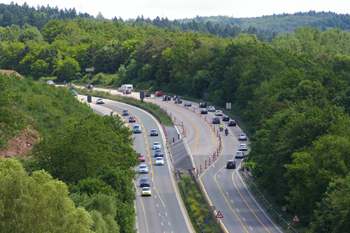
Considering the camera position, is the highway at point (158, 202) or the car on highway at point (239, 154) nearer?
the highway at point (158, 202)

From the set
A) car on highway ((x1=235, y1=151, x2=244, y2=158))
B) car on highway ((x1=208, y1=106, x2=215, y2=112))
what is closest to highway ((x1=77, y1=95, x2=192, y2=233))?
car on highway ((x1=235, y1=151, x2=244, y2=158))

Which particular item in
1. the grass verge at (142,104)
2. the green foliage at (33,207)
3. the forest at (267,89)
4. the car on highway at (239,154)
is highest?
the green foliage at (33,207)

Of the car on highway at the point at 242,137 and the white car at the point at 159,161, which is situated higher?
the car on highway at the point at 242,137

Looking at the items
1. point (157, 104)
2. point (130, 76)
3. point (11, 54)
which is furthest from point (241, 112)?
point (11, 54)

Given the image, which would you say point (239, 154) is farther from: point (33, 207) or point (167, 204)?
point (33, 207)

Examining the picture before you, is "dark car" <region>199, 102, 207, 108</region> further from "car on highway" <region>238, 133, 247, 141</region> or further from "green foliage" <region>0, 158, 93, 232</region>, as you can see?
"green foliage" <region>0, 158, 93, 232</region>

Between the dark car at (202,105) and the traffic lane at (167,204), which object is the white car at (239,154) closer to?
the traffic lane at (167,204)

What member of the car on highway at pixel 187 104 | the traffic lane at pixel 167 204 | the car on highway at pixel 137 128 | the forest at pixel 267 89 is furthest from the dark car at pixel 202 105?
the traffic lane at pixel 167 204
